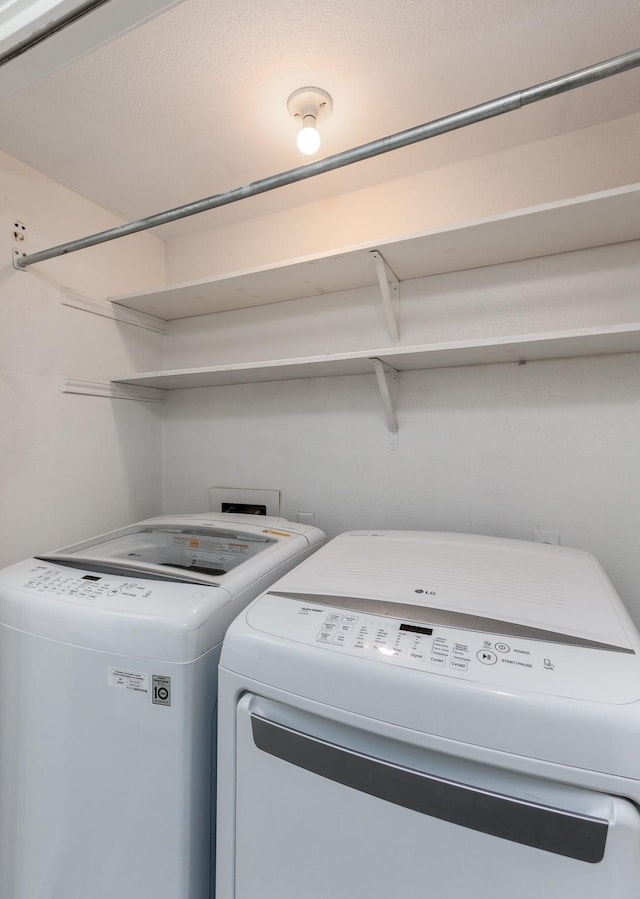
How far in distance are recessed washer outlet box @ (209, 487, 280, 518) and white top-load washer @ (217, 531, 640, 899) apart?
913mm

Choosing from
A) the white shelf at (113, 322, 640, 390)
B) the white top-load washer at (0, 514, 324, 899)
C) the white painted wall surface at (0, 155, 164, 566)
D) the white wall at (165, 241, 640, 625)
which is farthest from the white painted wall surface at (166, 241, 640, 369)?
the white top-load washer at (0, 514, 324, 899)

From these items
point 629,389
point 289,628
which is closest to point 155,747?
point 289,628

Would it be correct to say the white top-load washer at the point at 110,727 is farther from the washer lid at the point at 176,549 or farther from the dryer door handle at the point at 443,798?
the dryer door handle at the point at 443,798

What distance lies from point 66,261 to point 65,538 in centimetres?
109

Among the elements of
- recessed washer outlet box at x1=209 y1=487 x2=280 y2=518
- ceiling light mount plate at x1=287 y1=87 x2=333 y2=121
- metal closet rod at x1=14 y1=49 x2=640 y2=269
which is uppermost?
ceiling light mount plate at x1=287 y1=87 x2=333 y2=121

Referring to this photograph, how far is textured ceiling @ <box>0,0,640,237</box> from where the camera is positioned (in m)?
0.99

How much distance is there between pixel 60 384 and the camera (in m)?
1.60

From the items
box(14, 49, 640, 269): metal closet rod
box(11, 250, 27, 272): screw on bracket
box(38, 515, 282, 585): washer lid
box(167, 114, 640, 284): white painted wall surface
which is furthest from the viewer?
box(11, 250, 27, 272): screw on bracket

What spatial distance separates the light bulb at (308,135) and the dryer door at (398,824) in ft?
4.78

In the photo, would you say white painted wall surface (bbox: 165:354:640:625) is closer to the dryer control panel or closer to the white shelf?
the white shelf

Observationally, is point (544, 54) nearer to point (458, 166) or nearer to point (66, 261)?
point (458, 166)

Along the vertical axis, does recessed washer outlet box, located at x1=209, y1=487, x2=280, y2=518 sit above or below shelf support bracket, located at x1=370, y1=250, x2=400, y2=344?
below

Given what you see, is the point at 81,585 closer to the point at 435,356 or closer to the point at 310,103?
the point at 435,356

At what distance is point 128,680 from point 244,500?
1.04 metres
